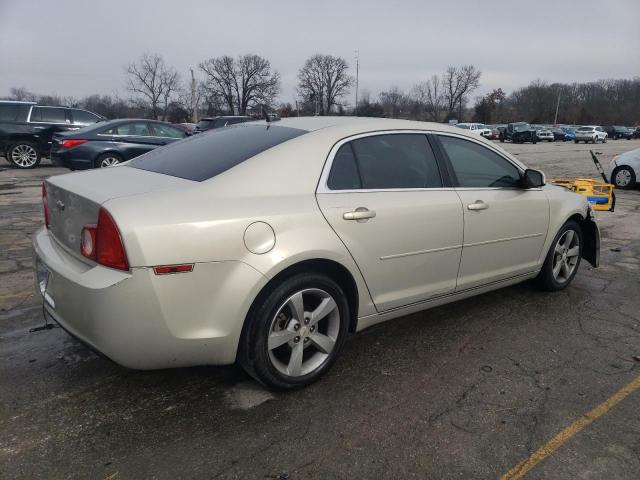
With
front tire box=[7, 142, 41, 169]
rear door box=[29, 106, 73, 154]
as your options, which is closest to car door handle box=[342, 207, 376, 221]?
rear door box=[29, 106, 73, 154]

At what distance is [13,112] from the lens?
13.6 m

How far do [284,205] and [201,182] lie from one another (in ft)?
1.49

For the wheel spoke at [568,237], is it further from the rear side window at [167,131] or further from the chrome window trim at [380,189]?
the rear side window at [167,131]

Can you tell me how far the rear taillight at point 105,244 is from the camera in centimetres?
225

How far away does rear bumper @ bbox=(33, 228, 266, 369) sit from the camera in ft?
7.43

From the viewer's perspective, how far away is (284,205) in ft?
8.63

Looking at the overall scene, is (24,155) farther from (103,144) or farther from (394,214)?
(394,214)

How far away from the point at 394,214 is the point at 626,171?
12.1m

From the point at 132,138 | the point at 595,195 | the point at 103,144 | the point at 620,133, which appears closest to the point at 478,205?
the point at 595,195

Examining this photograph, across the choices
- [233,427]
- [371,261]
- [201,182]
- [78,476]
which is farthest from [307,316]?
[78,476]

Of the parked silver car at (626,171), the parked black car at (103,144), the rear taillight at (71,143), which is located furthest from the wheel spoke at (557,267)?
the rear taillight at (71,143)

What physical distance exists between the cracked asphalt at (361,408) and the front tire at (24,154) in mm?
11958

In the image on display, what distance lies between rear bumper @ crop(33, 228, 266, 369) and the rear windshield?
2.09ft

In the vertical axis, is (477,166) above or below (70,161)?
above
